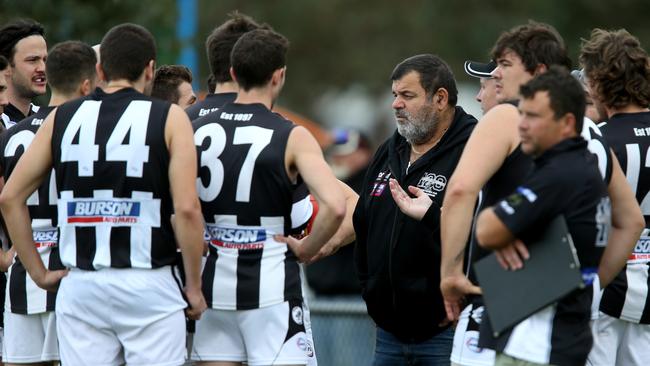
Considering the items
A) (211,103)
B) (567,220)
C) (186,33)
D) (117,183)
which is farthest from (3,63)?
(186,33)

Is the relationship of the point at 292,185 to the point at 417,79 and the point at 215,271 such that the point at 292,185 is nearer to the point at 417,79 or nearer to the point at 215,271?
the point at 215,271

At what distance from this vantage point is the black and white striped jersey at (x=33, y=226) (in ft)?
22.2

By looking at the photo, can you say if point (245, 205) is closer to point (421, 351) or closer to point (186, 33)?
point (421, 351)

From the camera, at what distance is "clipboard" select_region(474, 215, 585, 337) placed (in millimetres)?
5117

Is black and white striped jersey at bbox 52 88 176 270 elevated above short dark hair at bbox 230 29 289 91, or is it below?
below

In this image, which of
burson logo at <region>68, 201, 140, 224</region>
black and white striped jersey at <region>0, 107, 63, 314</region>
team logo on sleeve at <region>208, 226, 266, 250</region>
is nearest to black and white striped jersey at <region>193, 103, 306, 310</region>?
team logo on sleeve at <region>208, 226, 266, 250</region>

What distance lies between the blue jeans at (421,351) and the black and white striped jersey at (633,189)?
93cm

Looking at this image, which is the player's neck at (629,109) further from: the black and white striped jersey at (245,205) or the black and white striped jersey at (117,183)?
the black and white striped jersey at (117,183)

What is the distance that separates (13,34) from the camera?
8.03m

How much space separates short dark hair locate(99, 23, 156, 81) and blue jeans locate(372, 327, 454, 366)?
7.24ft

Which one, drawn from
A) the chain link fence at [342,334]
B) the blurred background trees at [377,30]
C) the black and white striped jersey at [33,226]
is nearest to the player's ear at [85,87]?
the black and white striped jersey at [33,226]

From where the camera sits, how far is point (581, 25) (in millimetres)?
25297

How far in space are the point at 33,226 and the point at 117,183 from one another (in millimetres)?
1018

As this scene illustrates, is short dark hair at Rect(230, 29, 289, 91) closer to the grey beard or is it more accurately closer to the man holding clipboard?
the grey beard
